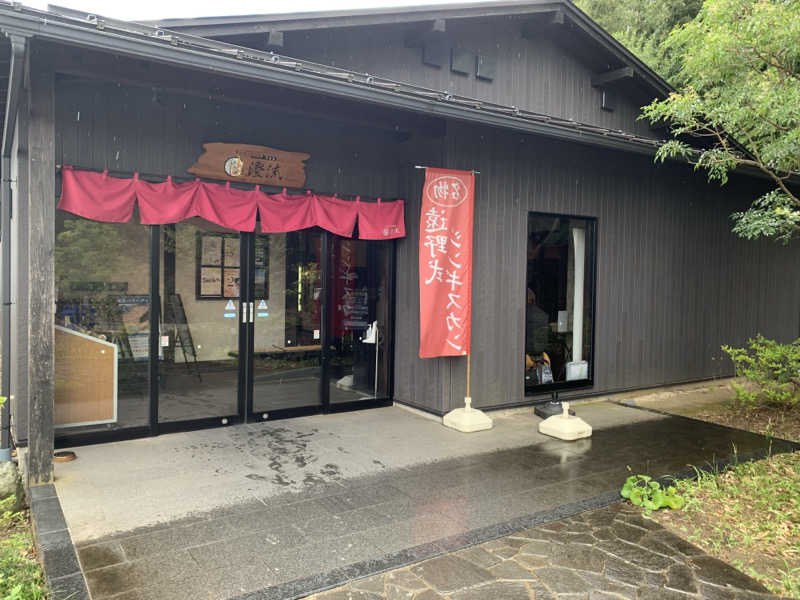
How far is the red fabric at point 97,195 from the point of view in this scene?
4957 mm

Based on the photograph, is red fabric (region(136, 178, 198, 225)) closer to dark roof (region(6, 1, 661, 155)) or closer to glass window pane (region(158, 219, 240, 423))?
glass window pane (region(158, 219, 240, 423))

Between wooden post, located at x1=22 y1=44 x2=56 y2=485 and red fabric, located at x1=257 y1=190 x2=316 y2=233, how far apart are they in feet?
6.57

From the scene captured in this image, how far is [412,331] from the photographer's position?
6.90 m

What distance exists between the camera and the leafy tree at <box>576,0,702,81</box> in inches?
674

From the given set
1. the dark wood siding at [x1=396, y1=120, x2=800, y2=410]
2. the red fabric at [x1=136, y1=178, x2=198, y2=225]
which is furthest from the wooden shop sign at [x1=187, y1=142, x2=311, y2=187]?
the dark wood siding at [x1=396, y1=120, x2=800, y2=410]

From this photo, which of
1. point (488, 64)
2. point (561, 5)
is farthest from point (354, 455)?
point (561, 5)

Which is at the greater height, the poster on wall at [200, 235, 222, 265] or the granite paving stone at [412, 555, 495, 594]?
the poster on wall at [200, 235, 222, 265]

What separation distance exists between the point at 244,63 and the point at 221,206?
175cm

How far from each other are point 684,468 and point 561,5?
566 centimetres

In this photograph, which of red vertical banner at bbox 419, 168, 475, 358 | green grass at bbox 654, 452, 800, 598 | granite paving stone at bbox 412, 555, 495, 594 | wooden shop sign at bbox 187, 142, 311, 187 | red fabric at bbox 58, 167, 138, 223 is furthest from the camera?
red vertical banner at bbox 419, 168, 475, 358

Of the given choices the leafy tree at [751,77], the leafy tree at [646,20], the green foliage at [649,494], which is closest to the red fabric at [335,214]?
the leafy tree at [751,77]

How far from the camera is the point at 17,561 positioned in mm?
3408

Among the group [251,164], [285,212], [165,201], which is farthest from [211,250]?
[251,164]

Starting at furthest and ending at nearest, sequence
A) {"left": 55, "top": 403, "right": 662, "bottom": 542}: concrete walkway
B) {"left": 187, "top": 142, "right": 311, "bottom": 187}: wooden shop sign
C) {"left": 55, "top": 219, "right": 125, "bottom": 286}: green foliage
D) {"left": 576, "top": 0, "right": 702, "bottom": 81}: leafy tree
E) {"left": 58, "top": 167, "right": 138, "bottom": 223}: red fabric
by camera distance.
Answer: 1. {"left": 576, "top": 0, "right": 702, "bottom": 81}: leafy tree
2. {"left": 187, "top": 142, "right": 311, "bottom": 187}: wooden shop sign
3. {"left": 55, "top": 219, "right": 125, "bottom": 286}: green foliage
4. {"left": 58, "top": 167, "right": 138, "bottom": 223}: red fabric
5. {"left": 55, "top": 403, "right": 662, "bottom": 542}: concrete walkway
